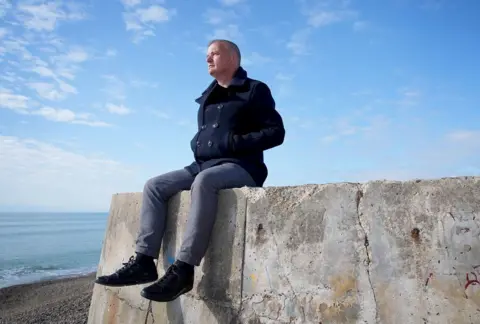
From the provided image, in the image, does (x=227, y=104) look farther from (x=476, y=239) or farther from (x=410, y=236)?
(x=476, y=239)

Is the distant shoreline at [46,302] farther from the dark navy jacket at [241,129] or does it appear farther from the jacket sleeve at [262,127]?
the jacket sleeve at [262,127]

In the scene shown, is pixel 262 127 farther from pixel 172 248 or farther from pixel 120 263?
pixel 120 263

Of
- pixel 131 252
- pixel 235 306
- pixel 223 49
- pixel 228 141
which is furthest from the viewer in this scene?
pixel 131 252

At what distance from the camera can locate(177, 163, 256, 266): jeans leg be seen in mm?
2393

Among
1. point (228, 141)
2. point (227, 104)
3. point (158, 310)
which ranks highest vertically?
point (227, 104)

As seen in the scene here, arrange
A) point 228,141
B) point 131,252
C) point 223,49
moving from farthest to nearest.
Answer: point 131,252
point 223,49
point 228,141

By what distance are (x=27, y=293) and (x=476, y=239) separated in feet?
57.3

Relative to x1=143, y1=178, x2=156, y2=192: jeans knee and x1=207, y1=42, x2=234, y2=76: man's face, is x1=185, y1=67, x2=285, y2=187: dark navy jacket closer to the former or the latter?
x1=207, y1=42, x2=234, y2=76: man's face

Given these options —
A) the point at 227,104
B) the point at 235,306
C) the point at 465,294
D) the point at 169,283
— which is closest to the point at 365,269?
the point at 465,294

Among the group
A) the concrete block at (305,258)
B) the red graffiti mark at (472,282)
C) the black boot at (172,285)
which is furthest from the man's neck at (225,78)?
the red graffiti mark at (472,282)

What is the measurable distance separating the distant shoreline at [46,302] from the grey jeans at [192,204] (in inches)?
308

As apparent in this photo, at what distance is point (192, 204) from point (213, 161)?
45cm

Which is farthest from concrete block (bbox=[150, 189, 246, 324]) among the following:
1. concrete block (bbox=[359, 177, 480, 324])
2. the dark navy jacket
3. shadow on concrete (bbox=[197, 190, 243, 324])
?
concrete block (bbox=[359, 177, 480, 324])

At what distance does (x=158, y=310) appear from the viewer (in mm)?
Result: 2871
